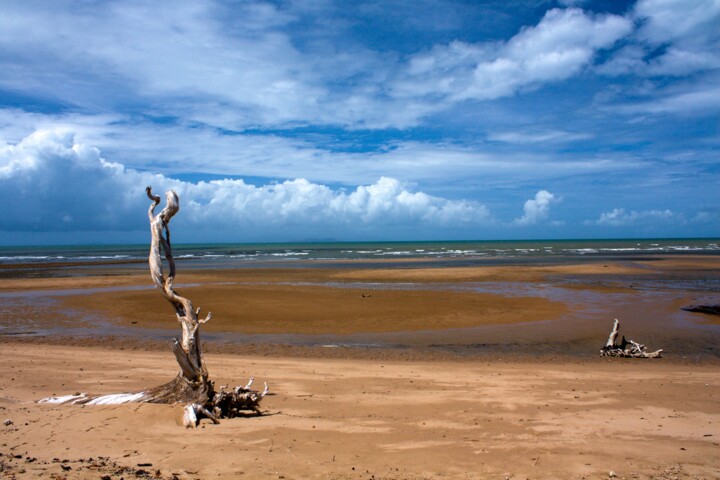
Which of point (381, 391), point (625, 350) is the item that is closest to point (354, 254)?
point (625, 350)

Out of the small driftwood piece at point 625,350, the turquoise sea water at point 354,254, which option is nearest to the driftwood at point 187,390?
the small driftwood piece at point 625,350

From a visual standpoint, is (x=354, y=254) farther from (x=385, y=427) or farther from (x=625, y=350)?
(x=385, y=427)

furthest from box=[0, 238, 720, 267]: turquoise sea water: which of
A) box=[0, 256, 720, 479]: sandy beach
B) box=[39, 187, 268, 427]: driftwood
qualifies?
box=[39, 187, 268, 427]: driftwood

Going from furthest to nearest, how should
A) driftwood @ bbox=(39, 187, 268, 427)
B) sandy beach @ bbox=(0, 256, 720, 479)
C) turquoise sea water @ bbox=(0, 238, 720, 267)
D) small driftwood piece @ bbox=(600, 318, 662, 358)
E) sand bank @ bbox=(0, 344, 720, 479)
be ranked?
turquoise sea water @ bbox=(0, 238, 720, 267) < small driftwood piece @ bbox=(600, 318, 662, 358) < driftwood @ bbox=(39, 187, 268, 427) < sandy beach @ bbox=(0, 256, 720, 479) < sand bank @ bbox=(0, 344, 720, 479)

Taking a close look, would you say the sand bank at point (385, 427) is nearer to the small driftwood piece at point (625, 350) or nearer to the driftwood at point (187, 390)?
the driftwood at point (187, 390)

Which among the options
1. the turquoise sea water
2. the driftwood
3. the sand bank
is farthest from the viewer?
the turquoise sea water

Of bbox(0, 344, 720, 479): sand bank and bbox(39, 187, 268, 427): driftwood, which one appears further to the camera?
bbox(39, 187, 268, 427): driftwood

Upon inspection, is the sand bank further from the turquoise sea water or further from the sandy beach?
the turquoise sea water

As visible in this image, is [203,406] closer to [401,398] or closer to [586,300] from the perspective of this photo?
[401,398]

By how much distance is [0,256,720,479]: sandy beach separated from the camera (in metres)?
5.87

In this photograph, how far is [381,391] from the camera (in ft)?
30.6

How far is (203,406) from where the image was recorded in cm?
741

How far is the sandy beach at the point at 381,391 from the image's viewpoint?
5871mm

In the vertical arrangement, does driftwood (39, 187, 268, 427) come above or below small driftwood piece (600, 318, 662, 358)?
above
